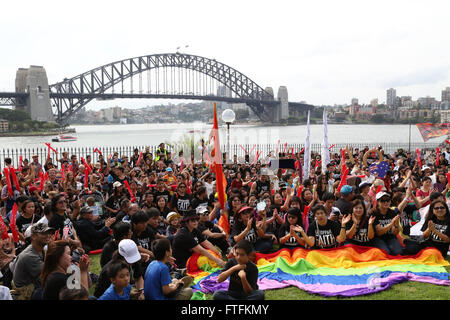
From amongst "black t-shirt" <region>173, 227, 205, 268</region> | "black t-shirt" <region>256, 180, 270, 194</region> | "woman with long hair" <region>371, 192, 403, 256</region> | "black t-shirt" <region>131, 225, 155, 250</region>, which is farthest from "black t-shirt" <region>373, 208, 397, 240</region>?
"black t-shirt" <region>131, 225, 155, 250</region>

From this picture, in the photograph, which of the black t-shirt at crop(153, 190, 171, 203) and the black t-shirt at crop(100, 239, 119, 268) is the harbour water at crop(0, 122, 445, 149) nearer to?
the black t-shirt at crop(153, 190, 171, 203)

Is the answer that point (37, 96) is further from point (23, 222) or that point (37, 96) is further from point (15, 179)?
point (23, 222)

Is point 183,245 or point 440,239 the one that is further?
point 440,239

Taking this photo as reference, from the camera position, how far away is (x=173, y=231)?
21.3ft

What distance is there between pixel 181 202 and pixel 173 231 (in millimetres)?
1167

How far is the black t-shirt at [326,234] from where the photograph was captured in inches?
239

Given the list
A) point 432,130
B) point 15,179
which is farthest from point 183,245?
point 432,130

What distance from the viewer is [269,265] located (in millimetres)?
5887

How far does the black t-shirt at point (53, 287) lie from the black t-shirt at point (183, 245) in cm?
219

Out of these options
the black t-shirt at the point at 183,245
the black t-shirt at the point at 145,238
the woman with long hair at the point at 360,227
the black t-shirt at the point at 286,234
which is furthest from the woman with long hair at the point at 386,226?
the black t-shirt at the point at 145,238

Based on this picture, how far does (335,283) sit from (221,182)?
2.22 m

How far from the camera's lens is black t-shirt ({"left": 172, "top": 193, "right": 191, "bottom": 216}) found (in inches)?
298

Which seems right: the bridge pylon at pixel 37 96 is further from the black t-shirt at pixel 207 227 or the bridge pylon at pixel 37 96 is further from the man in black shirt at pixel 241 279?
the man in black shirt at pixel 241 279
